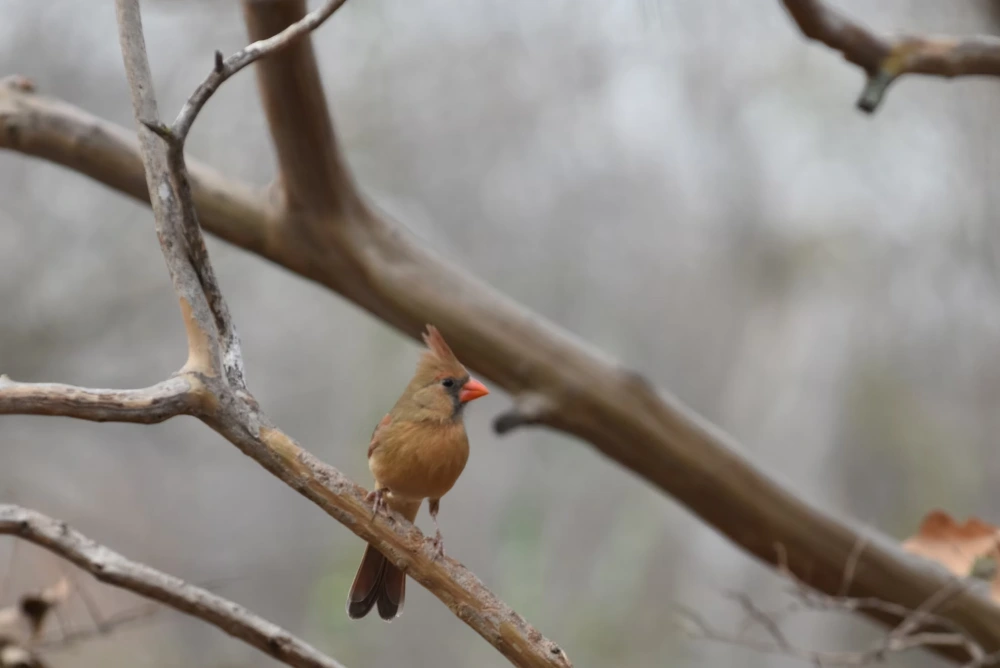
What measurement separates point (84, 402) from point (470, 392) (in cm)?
49

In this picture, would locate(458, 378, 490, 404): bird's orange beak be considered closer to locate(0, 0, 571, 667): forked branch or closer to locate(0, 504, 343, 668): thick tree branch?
locate(0, 0, 571, 667): forked branch

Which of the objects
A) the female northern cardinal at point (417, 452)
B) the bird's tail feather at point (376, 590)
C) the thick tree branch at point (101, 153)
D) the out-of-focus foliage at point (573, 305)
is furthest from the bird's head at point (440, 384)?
the out-of-focus foliage at point (573, 305)

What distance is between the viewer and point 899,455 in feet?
12.2

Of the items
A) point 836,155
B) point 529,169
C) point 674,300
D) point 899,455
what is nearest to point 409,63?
point 529,169

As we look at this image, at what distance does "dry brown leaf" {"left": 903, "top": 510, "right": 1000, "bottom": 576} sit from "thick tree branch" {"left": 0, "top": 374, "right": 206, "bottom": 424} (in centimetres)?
140

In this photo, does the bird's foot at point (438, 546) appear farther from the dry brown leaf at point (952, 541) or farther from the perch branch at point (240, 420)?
the dry brown leaf at point (952, 541)

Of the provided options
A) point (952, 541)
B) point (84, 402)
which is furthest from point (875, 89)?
point (84, 402)

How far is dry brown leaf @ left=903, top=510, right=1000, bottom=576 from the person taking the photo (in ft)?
5.70

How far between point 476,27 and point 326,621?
7.03ft

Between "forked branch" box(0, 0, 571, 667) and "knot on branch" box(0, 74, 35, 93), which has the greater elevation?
"knot on branch" box(0, 74, 35, 93)

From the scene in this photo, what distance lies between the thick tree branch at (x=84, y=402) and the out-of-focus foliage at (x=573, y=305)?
2.19 m

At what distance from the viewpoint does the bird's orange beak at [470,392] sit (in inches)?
48.6

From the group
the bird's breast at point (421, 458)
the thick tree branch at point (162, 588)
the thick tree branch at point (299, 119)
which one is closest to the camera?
the bird's breast at point (421, 458)

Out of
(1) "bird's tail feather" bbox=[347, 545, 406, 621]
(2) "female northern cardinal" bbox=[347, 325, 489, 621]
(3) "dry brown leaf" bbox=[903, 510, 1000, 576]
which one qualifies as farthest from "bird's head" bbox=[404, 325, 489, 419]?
(3) "dry brown leaf" bbox=[903, 510, 1000, 576]
